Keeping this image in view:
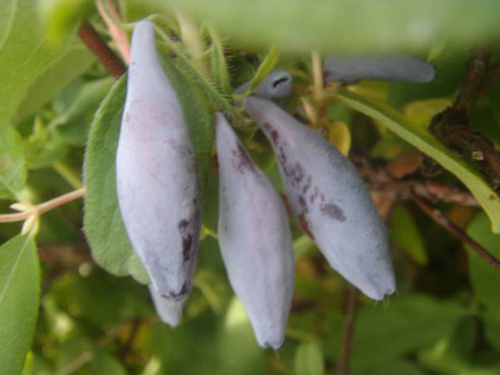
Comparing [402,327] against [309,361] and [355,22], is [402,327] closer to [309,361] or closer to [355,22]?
[309,361]

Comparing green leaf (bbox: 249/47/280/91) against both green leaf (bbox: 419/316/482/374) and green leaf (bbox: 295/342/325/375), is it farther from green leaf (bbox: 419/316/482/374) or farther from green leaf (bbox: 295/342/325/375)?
green leaf (bbox: 419/316/482/374)

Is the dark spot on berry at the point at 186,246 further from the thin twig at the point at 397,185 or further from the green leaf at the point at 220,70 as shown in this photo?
the thin twig at the point at 397,185

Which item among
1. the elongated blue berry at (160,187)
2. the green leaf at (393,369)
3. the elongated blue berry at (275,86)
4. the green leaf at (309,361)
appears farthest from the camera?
the green leaf at (393,369)

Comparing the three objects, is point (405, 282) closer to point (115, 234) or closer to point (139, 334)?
point (139, 334)

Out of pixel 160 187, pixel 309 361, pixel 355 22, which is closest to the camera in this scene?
pixel 355 22

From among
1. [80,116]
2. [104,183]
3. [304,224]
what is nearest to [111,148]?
[104,183]

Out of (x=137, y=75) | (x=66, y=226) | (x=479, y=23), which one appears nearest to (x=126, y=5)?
(x=137, y=75)

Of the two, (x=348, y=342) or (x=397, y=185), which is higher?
(x=397, y=185)

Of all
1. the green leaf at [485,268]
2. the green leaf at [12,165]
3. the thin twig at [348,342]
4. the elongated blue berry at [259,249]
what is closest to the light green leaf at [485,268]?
the green leaf at [485,268]
